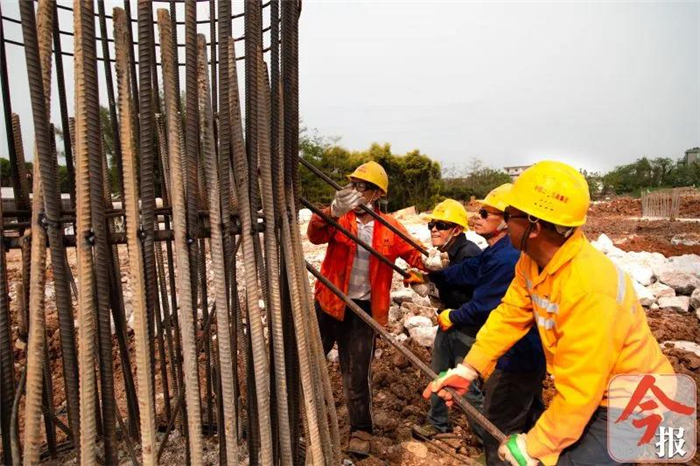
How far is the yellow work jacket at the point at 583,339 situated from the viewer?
1.72 meters

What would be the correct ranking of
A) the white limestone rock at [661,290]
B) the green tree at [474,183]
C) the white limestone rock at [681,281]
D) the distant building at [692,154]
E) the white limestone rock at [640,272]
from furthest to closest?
the distant building at [692,154], the green tree at [474,183], the white limestone rock at [640,272], the white limestone rock at [681,281], the white limestone rock at [661,290]

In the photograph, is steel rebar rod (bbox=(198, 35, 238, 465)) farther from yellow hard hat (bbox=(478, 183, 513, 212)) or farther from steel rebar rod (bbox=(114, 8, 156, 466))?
yellow hard hat (bbox=(478, 183, 513, 212))

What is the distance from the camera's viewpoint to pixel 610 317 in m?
1.72

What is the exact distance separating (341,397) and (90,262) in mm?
3401

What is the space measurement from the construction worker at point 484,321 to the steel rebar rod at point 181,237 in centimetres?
189

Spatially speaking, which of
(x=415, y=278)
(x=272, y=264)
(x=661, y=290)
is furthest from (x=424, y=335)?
(x=661, y=290)

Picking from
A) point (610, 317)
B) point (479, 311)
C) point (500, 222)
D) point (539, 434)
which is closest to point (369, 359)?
point (479, 311)

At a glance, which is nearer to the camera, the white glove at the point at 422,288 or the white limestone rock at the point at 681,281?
the white glove at the point at 422,288

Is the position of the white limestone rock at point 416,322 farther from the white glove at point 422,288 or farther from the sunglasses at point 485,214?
the sunglasses at point 485,214

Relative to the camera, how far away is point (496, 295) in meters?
3.04

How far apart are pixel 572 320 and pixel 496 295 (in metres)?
1.26

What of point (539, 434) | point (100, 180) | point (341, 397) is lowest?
point (341, 397)

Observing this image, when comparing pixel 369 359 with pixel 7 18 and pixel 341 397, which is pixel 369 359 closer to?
pixel 341 397

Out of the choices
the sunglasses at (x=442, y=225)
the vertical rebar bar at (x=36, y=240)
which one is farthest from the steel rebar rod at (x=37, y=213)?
the sunglasses at (x=442, y=225)
